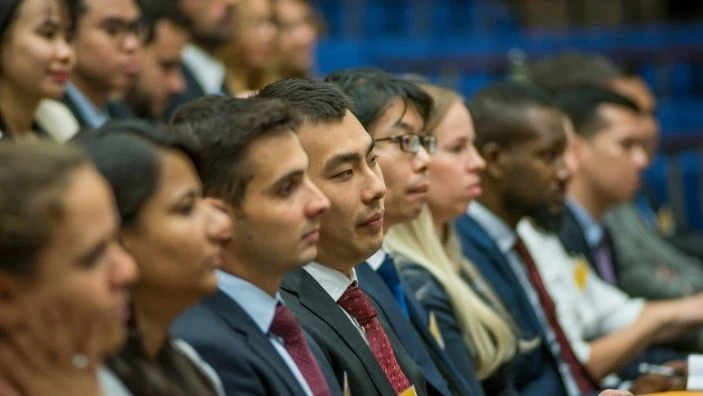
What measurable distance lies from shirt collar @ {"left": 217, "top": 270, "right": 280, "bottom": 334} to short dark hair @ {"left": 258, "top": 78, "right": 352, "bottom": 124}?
50 cm

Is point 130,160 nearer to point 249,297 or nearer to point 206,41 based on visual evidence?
point 249,297

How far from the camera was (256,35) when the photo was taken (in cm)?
631

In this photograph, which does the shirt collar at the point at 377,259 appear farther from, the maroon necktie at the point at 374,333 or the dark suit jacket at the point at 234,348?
the dark suit jacket at the point at 234,348

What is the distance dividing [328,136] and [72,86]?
2.02 meters

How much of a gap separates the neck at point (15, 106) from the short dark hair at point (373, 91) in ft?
3.13

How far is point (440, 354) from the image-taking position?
11.6ft

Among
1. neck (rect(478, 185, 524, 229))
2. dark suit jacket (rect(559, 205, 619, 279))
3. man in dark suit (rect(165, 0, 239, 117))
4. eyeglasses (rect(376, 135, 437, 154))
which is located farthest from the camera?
man in dark suit (rect(165, 0, 239, 117))

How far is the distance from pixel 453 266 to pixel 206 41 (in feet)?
7.48

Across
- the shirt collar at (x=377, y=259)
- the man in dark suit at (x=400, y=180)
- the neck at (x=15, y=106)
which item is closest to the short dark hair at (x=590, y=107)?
the man in dark suit at (x=400, y=180)

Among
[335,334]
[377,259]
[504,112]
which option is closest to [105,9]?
[504,112]

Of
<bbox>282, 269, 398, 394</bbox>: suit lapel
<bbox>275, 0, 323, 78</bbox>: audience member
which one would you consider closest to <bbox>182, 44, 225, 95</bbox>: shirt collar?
<bbox>275, 0, 323, 78</bbox>: audience member

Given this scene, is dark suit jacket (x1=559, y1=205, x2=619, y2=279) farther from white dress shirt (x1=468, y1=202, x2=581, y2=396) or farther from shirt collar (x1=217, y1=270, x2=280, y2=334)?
shirt collar (x1=217, y1=270, x2=280, y2=334)

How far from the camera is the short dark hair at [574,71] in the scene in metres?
6.43

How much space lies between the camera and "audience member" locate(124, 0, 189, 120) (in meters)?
5.23
